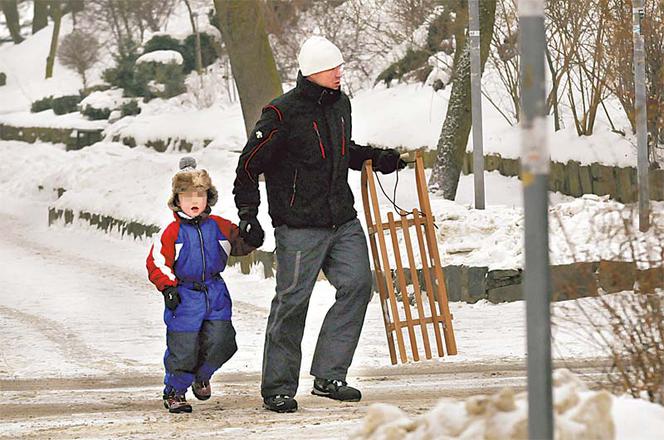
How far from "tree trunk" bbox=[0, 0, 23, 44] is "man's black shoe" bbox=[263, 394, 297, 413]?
1688 inches

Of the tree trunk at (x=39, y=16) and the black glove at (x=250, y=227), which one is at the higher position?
the tree trunk at (x=39, y=16)

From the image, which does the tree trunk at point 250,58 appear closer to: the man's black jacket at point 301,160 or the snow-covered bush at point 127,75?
the man's black jacket at point 301,160

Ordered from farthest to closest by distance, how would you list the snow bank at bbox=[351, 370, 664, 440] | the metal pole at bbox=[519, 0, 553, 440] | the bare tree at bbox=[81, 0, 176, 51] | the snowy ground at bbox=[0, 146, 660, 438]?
the bare tree at bbox=[81, 0, 176, 51] → the snowy ground at bbox=[0, 146, 660, 438] → the snow bank at bbox=[351, 370, 664, 440] → the metal pole at bbox=[519, 0, 553, 440]

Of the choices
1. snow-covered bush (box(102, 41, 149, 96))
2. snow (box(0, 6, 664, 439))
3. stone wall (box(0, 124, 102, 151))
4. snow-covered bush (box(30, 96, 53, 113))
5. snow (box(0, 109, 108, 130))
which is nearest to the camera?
snow (box(0, 6, 664, 439))

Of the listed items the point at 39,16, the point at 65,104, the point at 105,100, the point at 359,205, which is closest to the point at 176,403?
the point at 359,205

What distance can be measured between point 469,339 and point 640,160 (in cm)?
264

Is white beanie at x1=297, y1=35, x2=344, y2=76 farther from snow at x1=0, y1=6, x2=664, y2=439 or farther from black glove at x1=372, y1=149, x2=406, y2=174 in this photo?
snow at x1=0, y1=6, x2=664, y2=439

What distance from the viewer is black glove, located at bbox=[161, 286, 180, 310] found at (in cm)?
754

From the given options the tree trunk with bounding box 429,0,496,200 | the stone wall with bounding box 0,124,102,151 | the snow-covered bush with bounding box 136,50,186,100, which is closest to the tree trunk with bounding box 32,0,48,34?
the snow-covered bush with bounding box 136,50,186,100

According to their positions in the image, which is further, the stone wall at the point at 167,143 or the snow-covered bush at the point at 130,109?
the snow-covered bush at the point at 130,109

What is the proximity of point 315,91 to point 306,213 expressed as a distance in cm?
62

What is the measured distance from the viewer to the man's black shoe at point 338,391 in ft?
25.2

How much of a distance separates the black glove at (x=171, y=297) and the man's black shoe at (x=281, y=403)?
678 mm

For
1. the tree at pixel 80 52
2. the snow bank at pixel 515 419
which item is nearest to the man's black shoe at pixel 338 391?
the snow bank at pixel 515 419
